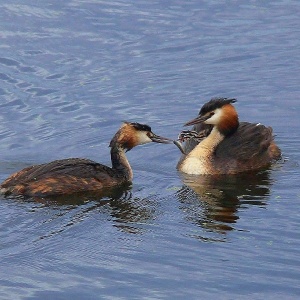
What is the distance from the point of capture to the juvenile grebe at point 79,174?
1304 centimetres

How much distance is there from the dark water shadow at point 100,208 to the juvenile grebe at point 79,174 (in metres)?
0.09

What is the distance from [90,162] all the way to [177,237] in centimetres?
232

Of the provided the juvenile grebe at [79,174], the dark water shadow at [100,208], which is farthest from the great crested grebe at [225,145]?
the dark water shadow at [100,208]

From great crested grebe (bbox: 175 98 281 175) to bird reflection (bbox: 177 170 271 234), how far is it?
0.59ft

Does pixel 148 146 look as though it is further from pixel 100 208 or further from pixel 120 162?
pixel 100 208

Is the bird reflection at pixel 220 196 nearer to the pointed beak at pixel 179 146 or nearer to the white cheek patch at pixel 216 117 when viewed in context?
the pointed beak at pixel 179 146

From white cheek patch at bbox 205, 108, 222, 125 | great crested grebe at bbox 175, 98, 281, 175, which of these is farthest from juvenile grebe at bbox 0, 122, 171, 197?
white cheek patch at bbox 205, 108, 222, 125

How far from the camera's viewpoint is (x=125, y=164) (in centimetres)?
1401

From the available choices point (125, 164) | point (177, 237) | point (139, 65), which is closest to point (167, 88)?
point (139, 65)

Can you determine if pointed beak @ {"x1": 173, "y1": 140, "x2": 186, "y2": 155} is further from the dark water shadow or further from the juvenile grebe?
the dark water shadow

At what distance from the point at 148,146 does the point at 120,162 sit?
157cm

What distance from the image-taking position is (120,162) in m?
14.0

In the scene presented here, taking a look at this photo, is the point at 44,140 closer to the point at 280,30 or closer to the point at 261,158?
the point at 261,158

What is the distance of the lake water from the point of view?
10641 mm
